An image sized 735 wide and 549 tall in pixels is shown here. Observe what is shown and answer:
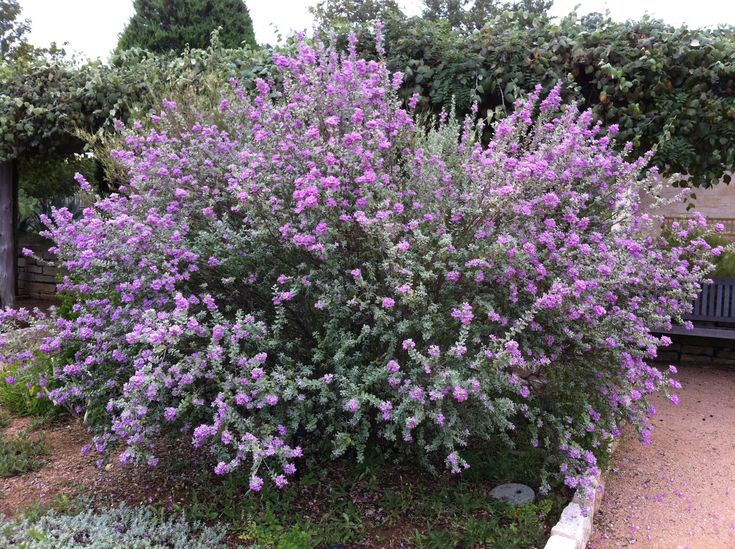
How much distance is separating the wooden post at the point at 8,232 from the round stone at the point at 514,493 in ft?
23.9

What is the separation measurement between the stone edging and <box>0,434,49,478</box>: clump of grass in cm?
280

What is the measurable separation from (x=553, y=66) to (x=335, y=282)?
3466 mm

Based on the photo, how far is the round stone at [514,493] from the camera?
9.73 ft

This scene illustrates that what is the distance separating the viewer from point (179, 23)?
10367mm

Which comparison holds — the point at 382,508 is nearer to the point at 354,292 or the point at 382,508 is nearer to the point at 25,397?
the point at 354,292

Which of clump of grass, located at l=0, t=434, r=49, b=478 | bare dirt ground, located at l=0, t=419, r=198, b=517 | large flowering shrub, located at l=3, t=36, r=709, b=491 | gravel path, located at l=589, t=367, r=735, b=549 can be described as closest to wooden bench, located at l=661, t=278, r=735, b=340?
gravel path, located at l=589, t=367, r=735, b=549

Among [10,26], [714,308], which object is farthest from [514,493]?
[10,26]

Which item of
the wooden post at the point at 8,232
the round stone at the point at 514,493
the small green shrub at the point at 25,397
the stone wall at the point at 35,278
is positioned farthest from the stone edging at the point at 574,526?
the stone wall at the point at 35,278

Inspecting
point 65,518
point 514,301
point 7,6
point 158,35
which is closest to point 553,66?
point 514,301

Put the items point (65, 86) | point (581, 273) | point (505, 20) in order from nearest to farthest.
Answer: point (581, 273) → point (505, 20) → point (65, 86)

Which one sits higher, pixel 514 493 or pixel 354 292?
pixel 354 292

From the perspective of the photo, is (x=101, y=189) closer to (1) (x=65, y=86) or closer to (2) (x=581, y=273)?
(1) (x=65, y=86)

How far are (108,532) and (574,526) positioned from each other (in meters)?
2.04

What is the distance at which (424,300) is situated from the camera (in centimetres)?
253
